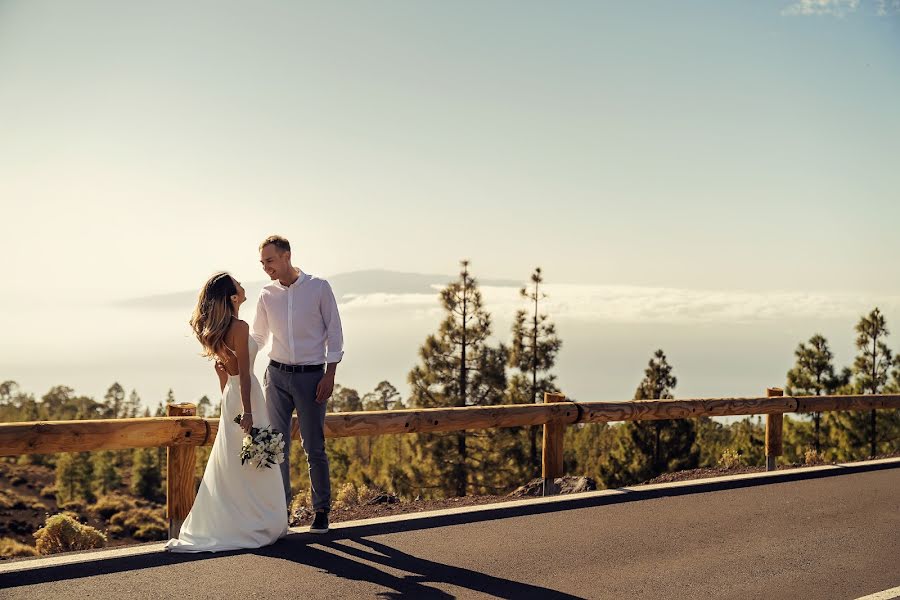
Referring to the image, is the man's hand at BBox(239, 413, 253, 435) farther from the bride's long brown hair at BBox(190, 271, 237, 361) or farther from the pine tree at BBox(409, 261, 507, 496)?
the pine tree at BBox(409, 261, 507, 496)

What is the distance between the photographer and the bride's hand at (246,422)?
6297 mm

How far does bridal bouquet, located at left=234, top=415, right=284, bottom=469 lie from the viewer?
6.20 metres

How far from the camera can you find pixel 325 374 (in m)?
6.77

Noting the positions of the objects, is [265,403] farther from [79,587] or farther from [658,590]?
[658,590]

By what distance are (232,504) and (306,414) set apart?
923 millimetres

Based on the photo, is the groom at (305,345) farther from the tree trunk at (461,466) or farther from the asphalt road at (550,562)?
the tree trunk at (461,466)

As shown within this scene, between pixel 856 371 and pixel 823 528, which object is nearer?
pixel 823 528

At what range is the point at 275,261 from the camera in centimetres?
671

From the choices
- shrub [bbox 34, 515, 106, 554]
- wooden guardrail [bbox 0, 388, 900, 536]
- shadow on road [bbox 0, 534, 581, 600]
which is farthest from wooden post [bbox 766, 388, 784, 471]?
shrub [bbox 34, 515, 106, 554]

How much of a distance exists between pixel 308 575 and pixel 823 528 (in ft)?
15.4

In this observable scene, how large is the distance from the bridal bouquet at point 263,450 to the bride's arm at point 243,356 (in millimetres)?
247

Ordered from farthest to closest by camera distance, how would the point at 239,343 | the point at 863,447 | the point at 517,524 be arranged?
1. the point at 863,447
2. the point at 517,524
3. the point at 239,343

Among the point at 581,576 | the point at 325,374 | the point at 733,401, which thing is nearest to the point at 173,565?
the point at 325,374

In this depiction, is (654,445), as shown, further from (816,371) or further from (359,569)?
(359,569)
